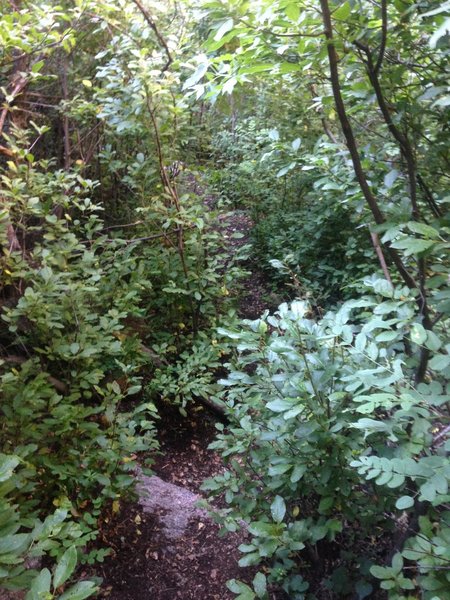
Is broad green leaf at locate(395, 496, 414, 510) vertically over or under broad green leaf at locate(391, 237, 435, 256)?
under

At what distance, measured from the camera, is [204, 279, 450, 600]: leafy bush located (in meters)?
1.15

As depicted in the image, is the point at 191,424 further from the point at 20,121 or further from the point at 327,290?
the point at 20,121

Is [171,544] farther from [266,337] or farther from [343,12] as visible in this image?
[343,12]

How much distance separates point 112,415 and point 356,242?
2.80m

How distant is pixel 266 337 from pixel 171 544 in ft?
4.16

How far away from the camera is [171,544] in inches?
93.2

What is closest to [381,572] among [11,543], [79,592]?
[79,592]

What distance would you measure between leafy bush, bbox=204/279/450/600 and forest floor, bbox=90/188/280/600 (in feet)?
1.92

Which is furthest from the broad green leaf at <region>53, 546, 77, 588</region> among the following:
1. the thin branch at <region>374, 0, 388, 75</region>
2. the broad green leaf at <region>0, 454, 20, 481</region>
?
the thin branch at <region>374, 0, 388, 75</region>

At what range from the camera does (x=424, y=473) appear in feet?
3.46

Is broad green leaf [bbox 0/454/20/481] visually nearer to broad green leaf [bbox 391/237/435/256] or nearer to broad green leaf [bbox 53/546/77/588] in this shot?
broad green leaf [bbox 53/546/77/588]

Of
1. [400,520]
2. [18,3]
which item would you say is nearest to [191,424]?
[400,520]

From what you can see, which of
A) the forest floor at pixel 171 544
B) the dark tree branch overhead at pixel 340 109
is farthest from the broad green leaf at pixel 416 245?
the forest floor at pixel 171 544

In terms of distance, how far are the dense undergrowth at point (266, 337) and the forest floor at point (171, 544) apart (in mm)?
200
